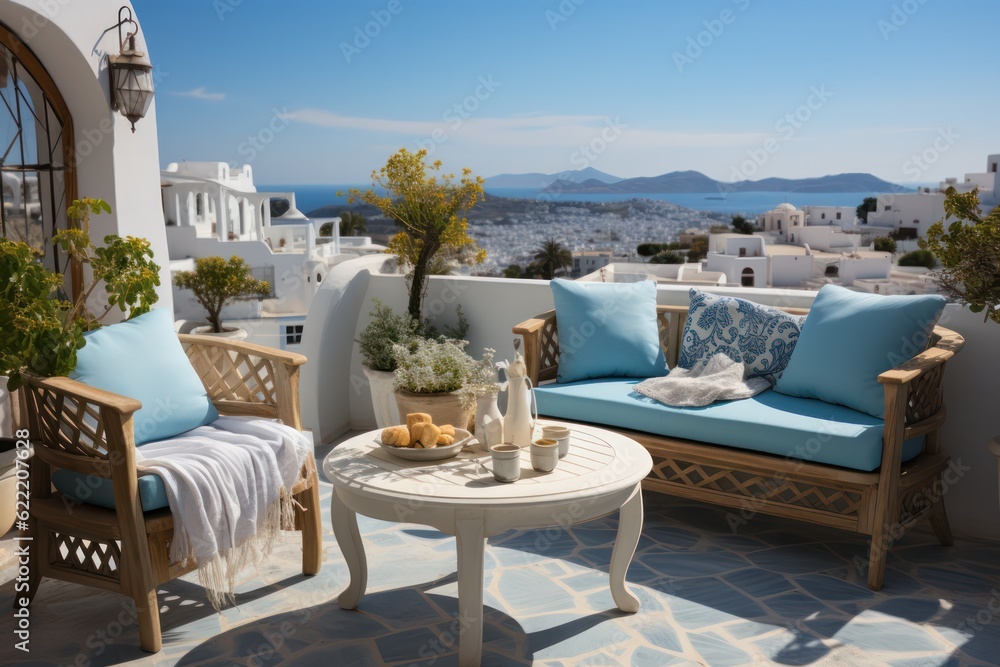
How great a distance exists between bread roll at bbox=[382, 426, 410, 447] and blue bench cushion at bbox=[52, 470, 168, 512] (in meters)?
0.68

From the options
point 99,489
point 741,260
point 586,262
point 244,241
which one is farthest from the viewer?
point 244,241

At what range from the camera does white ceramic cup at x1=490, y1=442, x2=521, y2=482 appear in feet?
7.65

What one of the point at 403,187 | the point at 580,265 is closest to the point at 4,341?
the point at 403,187

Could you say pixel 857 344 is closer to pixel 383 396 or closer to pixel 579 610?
pixel 579 610

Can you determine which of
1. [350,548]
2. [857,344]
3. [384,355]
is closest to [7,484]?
[350,548]

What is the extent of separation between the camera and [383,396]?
4.38 meters

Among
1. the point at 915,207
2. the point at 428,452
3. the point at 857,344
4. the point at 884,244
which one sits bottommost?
the point at 428,452

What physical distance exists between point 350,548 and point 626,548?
92 cm

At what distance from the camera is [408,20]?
44.7m

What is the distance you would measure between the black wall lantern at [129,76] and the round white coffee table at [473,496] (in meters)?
2.17

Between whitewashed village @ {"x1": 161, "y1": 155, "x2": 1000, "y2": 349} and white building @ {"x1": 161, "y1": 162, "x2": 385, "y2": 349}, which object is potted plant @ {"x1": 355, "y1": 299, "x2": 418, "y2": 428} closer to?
whitewashed village @ {"x1": 161, "y1": 155, "x2": 1000, "y2": 349}

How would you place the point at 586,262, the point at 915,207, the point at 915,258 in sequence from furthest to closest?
the point at 915,207 < the point at 915,258 < the point at 586,262

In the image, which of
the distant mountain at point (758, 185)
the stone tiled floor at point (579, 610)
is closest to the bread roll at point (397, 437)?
the stone tiled floor at point (579, 610)

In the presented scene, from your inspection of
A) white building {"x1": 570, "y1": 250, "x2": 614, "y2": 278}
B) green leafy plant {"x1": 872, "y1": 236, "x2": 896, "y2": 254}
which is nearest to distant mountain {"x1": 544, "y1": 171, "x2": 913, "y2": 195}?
green leafy plant {"x1": 872, "y1": 236, "x2": 896, "y2": 254}
